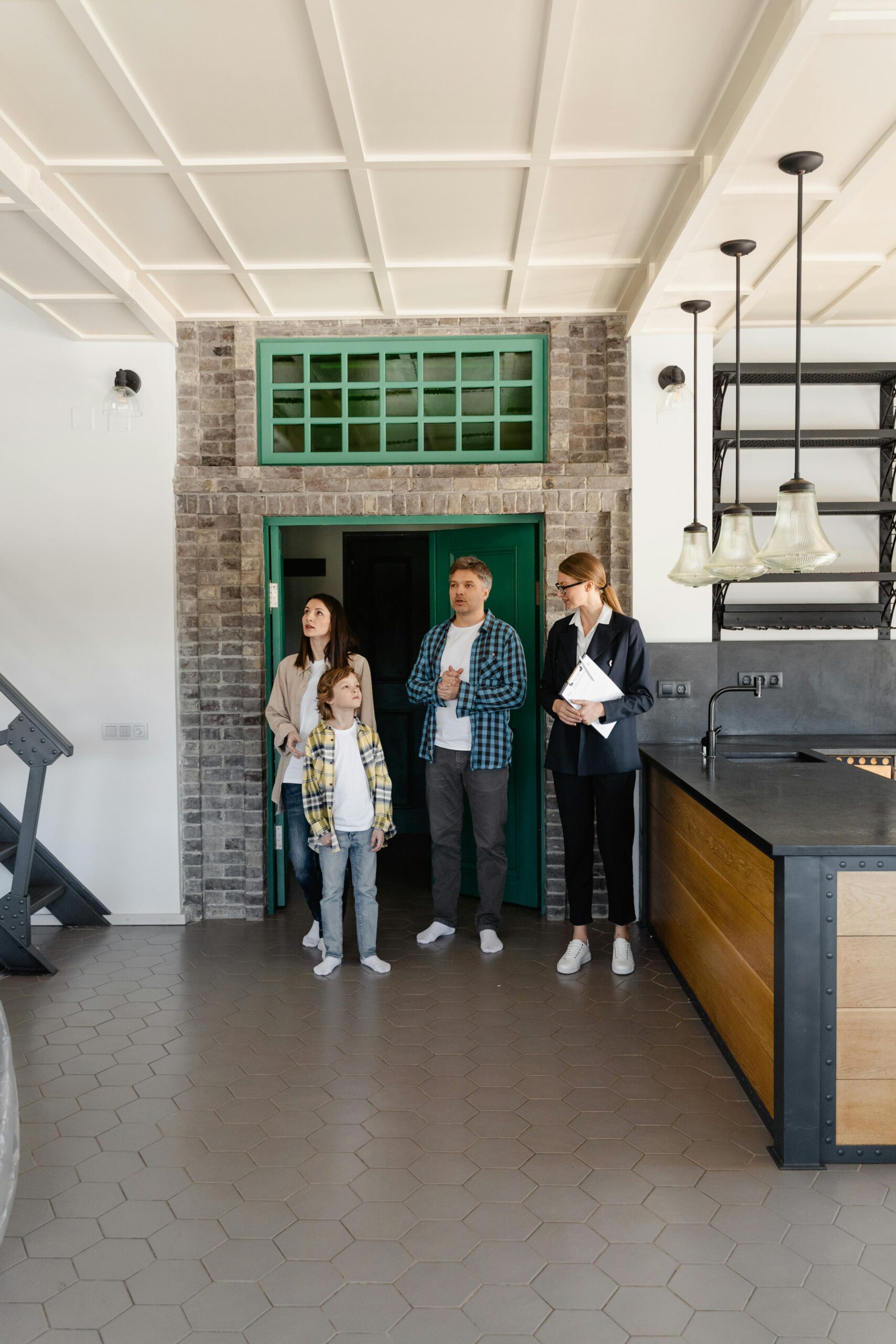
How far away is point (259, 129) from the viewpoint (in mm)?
3070

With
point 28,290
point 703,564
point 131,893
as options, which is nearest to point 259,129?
point 28,290

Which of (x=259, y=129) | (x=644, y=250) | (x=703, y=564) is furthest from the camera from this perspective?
(x=644, y=250)

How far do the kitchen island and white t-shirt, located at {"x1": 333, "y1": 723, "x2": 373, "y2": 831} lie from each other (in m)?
1.50

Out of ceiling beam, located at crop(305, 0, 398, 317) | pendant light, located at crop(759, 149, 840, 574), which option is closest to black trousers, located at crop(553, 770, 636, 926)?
pendant light, located at crop(759, 149, 840, 574)

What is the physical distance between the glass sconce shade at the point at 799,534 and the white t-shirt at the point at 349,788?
6.50 ft

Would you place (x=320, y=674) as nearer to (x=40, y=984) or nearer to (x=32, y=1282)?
(x=40, y=984)

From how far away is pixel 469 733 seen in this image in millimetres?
4598

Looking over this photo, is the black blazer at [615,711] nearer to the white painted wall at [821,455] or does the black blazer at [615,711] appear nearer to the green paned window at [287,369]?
the white painted wall at [821,455]

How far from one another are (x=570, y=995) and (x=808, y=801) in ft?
4.51

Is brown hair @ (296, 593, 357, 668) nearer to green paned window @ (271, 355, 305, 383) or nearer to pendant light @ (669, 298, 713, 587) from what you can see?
green paned window @ (271, 355, 305, 383)

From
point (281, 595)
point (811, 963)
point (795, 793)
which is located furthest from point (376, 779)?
point (811, 963)

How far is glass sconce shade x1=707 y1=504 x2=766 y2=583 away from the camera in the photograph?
11.3ft

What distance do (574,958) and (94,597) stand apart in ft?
9.91

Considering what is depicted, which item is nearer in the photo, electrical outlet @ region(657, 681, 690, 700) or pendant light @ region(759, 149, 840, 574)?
pendant light @ region(759, 149, 840, 574)
